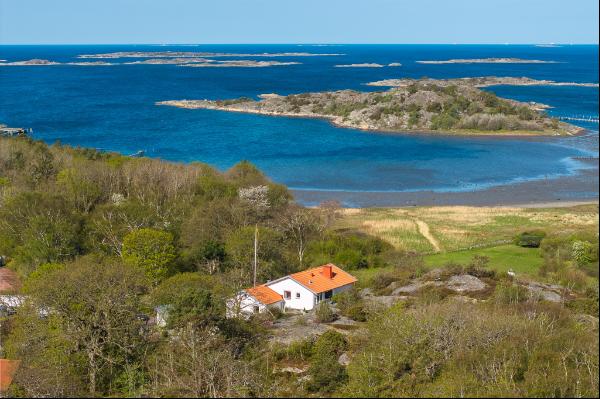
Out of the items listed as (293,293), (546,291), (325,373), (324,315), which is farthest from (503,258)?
(325,373)

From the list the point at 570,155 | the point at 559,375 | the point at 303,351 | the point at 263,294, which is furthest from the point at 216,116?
the point at 559,375

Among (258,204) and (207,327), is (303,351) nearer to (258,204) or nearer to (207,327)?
(207,327)

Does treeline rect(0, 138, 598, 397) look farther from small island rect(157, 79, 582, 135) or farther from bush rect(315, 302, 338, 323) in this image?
small island rect(157, 79, 582, 135)

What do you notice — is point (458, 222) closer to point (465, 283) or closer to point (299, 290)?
point (465, 283)

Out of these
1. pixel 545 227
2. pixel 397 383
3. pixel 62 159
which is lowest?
pixel 545 227

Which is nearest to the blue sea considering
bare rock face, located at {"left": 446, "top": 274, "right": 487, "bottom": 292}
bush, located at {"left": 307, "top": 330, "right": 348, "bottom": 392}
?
bare rock face, located at {"left": 446, "top": 274, "right": 487, "bottom": 292}

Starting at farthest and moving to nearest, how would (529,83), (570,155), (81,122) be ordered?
(529,83), (81,122), (570,155)

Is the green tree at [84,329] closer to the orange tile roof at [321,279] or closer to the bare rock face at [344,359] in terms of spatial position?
the bare rock face at [344,359]

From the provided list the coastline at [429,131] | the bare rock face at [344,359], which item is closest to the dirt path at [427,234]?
the bare rock face at [344,359]
